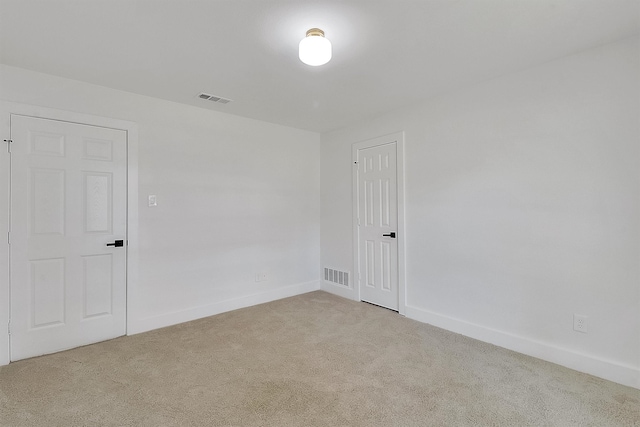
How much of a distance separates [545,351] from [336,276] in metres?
2.53

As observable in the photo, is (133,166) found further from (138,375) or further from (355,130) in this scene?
(355,130)

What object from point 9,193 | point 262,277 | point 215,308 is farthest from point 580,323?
point 9,193

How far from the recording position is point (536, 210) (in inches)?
99.8

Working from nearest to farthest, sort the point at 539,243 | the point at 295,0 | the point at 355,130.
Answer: the point at 295,0
the point at 539,243
the point at 355,130

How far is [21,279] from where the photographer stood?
8.30 ft

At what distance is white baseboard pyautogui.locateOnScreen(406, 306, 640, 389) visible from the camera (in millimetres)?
2127

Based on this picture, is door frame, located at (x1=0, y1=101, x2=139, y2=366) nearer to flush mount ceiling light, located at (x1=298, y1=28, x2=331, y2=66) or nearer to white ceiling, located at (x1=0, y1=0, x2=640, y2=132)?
white ceiling, located at (x1=0, y1=0, x2=640, y2=132)

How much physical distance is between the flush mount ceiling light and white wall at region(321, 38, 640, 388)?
1715mm

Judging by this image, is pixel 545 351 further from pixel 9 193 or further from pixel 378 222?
pixel 9 193

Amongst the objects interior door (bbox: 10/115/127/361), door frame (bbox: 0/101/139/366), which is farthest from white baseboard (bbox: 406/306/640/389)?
interior door (bbox: 10/115/127/361)

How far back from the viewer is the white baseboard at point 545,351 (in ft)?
6.98

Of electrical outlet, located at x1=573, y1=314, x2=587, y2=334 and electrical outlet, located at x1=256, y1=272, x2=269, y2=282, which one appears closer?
electrical outlet, located at x1=573, y1=314, x2=587, y2=334

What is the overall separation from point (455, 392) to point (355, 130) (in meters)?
3.16

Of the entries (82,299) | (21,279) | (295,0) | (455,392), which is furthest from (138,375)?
(295,0)
